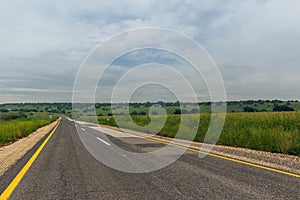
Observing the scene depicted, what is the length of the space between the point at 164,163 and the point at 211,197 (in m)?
3.02

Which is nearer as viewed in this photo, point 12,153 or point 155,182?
point 155,182

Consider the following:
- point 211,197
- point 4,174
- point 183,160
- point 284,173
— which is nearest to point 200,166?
point 183,160

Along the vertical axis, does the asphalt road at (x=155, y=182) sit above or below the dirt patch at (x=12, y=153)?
above

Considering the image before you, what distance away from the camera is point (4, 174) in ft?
19.9

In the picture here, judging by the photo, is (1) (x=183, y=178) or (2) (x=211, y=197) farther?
(1) (x=183, y=178)

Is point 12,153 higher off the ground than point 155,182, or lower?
lower

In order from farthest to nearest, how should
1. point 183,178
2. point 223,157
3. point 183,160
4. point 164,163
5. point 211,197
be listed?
1. point 223,157
2. point 183,160
3. point 164,163
4. point 183,178
5. point 211,197

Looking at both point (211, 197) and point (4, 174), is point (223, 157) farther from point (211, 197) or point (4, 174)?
point (4, 174)

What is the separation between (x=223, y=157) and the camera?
27.1 feet

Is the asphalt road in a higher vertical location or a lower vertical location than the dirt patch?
higher

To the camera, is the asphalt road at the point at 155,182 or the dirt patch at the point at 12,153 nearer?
the asphalt road at the point at 155,182

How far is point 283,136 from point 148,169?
273 inches

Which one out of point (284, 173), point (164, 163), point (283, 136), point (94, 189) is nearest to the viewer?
point (94, 189)

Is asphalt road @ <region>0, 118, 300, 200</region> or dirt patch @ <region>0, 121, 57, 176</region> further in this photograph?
dirt patch @ <region>0, 121, 57, 176</region>
